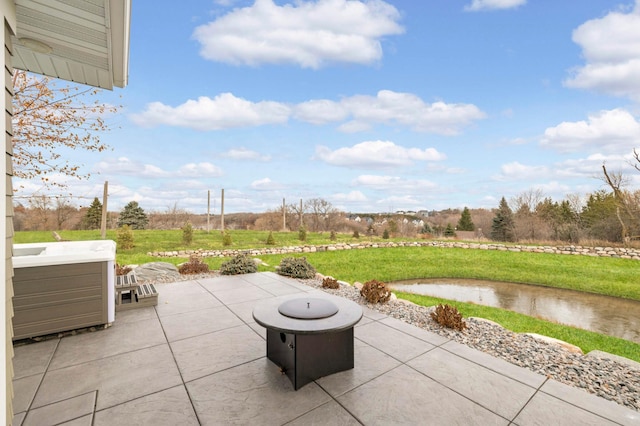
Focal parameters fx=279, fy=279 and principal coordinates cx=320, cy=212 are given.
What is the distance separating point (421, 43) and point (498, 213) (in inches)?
567

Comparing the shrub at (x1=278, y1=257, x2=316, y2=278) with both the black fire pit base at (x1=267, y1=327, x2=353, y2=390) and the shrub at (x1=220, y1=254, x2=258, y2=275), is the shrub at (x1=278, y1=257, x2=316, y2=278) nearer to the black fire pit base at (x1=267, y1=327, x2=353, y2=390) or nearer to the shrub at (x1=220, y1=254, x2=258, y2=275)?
the shrub at (x1=220, y1=254, x2=258, y2=275)

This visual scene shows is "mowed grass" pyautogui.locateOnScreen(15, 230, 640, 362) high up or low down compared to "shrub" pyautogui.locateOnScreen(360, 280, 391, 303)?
down

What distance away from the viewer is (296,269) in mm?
5969

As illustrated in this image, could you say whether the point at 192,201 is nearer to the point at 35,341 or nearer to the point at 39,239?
the point at 39,239

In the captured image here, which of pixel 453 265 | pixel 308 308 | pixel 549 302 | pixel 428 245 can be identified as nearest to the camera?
pixel 308 308

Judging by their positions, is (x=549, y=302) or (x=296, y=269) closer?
(x=296, y=269)

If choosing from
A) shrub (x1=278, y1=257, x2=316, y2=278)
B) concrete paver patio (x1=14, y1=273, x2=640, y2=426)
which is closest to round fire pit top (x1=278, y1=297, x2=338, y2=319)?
concrete paver patio (x1=14, y1=273, x2=640, y2=426)

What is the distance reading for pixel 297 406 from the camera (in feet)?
6.23

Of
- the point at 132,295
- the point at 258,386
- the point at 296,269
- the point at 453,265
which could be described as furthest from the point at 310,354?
the point at 453,265

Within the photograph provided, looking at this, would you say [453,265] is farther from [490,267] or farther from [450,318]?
[450,318]

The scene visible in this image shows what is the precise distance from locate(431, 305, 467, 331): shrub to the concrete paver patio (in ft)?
0.93

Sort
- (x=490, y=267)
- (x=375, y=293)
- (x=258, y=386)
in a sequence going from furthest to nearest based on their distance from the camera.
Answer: (x=490, y=267) < (x=375, y=293) < (x=258, y=386)

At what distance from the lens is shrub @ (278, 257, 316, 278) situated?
5.89 metres

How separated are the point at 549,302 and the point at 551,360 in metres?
4.74
